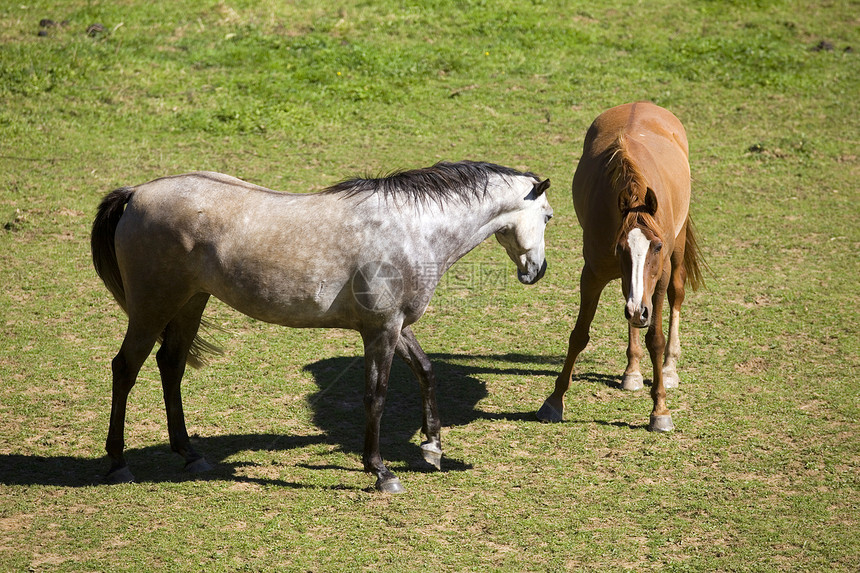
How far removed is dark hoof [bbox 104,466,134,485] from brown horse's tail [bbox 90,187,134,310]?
1.03m

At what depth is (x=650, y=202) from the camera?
519 centimetres

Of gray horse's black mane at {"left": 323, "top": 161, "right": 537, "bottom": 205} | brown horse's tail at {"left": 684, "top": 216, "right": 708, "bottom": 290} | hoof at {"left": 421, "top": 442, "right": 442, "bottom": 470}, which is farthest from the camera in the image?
brown horse's tail at {"left": 684, "top": 216, "right": 708, "bottom": 290}

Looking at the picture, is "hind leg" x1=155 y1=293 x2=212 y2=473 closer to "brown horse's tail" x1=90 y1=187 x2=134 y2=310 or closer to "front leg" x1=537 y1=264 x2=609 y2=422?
"brown horse's tail" x1=90 y1=187 x2=134 y2=310

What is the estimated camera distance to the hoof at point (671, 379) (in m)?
6.59

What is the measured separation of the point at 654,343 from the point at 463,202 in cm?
182

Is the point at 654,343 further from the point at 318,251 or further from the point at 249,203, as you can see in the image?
the point at 249,203

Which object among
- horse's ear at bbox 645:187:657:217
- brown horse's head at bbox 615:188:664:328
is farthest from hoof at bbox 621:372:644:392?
horse's ear at bbox 645:187:657:217

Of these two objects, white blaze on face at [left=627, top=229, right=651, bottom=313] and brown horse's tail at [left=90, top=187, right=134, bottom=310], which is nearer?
white blaze on face at [left=627, top=229, right=651, bottom=313]

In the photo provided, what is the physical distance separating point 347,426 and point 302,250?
5.38ft

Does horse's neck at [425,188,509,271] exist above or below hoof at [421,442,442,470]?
above

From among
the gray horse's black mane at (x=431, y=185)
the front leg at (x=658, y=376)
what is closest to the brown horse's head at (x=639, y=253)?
the front leg at (x=658, y=376)

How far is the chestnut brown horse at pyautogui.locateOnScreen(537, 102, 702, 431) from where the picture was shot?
5.18 meters

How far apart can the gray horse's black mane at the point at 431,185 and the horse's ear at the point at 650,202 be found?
973 millimetres

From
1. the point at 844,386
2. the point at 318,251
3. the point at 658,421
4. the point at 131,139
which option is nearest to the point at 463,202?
the point at 318,251
